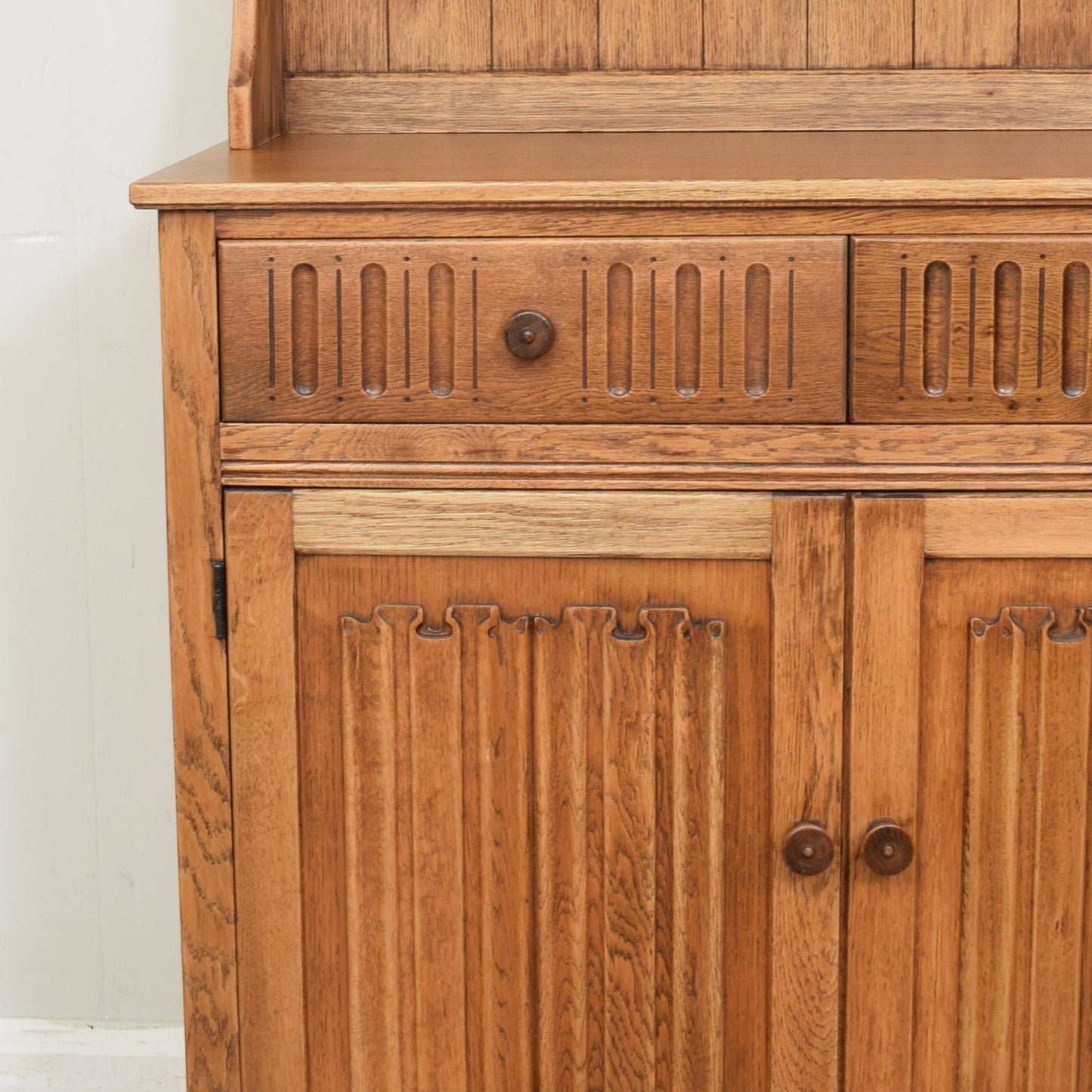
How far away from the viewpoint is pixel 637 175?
1.02 m

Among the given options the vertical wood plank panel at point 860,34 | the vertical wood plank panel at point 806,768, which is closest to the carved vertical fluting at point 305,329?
the vertical wood plank panel at point 806,768

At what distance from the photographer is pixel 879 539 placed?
104cm

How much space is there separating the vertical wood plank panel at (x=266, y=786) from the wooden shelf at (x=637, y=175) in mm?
217

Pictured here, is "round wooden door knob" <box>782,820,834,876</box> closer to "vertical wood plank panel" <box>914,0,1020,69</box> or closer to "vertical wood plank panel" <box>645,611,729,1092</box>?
"vertical wood plank panel" <box>645,611,729,1092</box>

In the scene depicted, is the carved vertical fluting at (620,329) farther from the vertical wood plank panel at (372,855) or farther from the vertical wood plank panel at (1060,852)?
the vertical wood plank panel at (1060,852)

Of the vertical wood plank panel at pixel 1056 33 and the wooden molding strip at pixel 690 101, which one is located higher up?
the vertical wood plank panel at pixel 1056 33

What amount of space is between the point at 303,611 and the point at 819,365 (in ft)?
1.34

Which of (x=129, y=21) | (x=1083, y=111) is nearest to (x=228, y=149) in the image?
(x=129, y=21)

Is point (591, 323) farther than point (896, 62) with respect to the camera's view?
No

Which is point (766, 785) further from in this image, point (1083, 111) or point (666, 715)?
point (1083, 111)

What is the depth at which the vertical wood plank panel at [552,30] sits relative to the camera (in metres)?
1.44

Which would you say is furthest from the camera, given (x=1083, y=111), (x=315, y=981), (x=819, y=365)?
(x=1083, y=111)

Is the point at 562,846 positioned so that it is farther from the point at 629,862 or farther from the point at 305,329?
the point at 305,329

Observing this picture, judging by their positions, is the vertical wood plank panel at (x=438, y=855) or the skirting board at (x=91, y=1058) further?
the skirting board at (x=91, y=1058)
